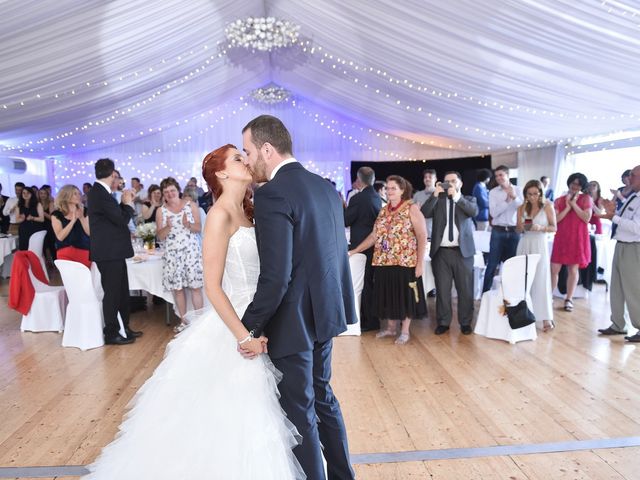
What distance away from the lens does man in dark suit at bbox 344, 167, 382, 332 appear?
4.87m

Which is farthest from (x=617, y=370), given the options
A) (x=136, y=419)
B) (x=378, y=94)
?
(x=378, y=94)

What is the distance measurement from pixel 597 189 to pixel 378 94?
416 centimetres

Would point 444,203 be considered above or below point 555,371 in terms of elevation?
above

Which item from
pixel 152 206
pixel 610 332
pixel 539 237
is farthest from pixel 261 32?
pixel 610 332

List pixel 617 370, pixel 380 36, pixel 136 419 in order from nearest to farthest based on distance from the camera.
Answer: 1. pixel 136 419
2. pixel 617 370
3. pixel 380 36

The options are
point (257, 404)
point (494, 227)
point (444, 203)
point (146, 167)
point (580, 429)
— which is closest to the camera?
point (257, 404)

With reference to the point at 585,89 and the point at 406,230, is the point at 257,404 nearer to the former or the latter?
the point at 406,230

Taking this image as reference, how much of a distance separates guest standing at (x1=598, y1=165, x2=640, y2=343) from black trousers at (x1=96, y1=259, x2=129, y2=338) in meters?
4.49

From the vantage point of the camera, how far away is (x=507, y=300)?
4.62 metres

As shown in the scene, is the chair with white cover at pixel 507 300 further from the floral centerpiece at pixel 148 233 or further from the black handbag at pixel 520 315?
the floral centerpiece at pixel 148 233

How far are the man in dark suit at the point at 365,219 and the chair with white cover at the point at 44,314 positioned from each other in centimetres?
308

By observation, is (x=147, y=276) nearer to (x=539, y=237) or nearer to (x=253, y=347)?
(x=253, y=347)

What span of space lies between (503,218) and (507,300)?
1283 millimetres

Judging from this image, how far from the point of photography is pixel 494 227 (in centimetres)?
573
